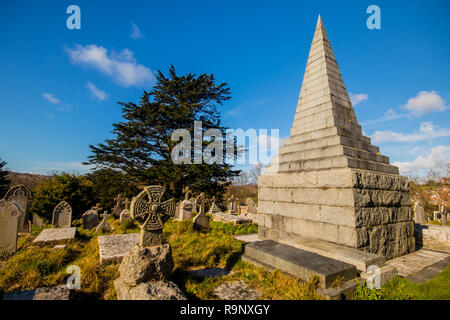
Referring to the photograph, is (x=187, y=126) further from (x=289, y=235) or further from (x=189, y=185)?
(x=289, y=235)

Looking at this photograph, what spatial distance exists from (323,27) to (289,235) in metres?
7.08

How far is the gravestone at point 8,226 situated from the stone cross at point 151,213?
5.77 metres

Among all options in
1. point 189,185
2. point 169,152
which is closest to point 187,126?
point 169,152

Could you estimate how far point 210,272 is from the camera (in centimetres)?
415

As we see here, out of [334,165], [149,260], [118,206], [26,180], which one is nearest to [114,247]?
[149,260]

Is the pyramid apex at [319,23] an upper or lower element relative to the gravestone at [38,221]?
upper

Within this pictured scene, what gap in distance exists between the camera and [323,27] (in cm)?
702

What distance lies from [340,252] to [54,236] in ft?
28.9

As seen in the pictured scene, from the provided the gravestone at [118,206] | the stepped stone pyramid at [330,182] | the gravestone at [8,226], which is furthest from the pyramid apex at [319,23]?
the gravestone at [118,206]

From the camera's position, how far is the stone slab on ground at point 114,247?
15.0ft

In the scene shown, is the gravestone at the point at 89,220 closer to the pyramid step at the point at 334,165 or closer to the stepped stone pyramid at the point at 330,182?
the stepped stone pyramid at the point at 330,182

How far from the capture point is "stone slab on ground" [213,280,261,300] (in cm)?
308

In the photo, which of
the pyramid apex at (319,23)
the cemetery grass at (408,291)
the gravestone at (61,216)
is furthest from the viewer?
the gravestone at (61,216)

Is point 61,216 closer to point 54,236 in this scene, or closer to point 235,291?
point 54,236
